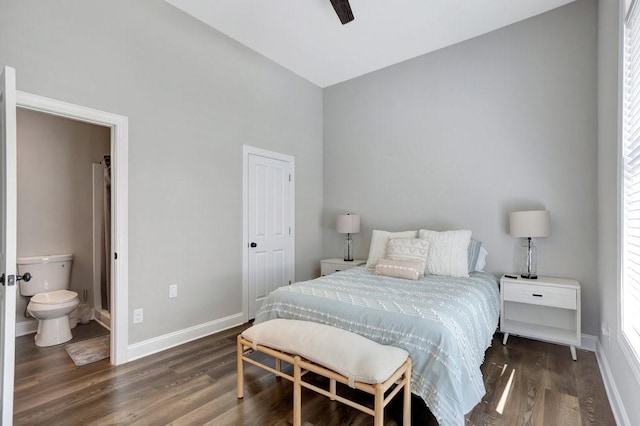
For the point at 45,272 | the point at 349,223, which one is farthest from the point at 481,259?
the point at 45,272

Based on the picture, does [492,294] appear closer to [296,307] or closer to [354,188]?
[296,307]

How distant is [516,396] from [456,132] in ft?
8.57

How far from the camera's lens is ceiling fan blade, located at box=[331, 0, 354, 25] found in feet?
8.28

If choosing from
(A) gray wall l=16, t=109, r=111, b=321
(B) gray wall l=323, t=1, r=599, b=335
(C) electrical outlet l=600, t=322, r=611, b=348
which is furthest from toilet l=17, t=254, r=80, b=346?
(C) electrical outlet l=600, t=322, r=611, b=348

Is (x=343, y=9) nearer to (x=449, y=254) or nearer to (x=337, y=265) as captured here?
(x=449, y=254)

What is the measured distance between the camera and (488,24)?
3.25 m

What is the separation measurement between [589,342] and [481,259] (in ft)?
3.61

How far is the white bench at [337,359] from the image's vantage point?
1.52m

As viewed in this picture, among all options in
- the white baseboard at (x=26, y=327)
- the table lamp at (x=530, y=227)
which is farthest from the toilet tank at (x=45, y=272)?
the table lamp at (x=530, y=227)

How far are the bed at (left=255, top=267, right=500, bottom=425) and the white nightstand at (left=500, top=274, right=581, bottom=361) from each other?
0.20m

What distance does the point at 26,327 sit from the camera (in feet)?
10.6

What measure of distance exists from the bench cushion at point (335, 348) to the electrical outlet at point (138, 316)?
1.23 meters

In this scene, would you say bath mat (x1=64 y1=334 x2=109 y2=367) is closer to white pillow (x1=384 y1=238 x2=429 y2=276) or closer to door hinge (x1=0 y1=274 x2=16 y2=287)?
door hinge (x1=0 y1=274 x2=16 y2=287)

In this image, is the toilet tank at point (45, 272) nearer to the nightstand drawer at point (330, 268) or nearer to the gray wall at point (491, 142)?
the nightstand drawer at point (330, 268)
